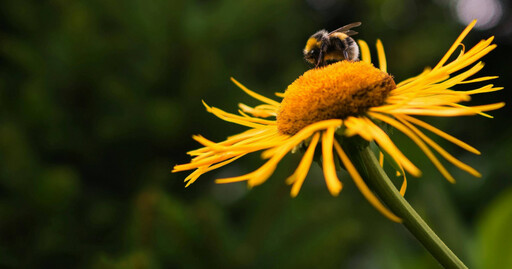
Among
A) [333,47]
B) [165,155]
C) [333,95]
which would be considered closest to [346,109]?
[333,95]

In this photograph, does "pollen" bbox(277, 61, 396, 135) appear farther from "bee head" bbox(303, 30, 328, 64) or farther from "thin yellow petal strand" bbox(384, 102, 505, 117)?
"bee head" bbox(303, 30, 328, 64)

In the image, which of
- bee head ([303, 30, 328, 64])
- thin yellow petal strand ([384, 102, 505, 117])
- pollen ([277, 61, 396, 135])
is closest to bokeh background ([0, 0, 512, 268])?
bee head ([303, 30, 328, 64])

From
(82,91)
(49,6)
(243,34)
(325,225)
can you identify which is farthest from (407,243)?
(49,6)

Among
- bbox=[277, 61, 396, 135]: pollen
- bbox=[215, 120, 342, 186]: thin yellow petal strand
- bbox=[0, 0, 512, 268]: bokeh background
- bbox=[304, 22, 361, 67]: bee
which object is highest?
bbox=[0, 0, 512, 268]: bokeh background

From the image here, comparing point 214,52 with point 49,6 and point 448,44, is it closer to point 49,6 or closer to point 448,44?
point 49,6

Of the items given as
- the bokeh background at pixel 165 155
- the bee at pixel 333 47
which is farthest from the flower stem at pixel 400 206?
the bokeh background at pixel 165 155

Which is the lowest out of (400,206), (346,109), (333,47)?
(400,206)

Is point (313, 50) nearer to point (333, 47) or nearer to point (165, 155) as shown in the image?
point (333, 47)

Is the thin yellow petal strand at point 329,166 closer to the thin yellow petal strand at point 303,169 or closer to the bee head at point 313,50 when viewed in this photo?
the thin yellow petal strand at point 303,169
